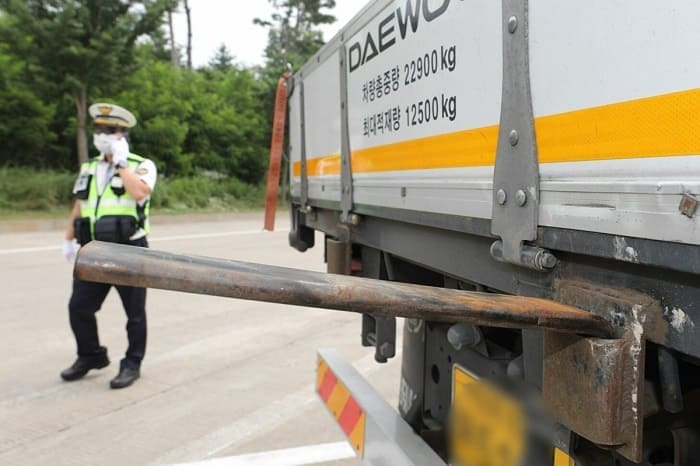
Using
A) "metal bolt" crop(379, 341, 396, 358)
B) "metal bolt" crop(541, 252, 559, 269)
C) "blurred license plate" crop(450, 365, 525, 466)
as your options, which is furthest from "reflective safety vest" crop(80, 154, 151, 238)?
"metal bolt" crop(541, 252, 559, 269)

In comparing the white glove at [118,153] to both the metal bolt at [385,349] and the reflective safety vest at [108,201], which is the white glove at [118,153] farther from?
the metal bolt at [385,349]

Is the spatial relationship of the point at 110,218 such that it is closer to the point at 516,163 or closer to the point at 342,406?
the point at 342,406

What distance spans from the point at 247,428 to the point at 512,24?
121 inches

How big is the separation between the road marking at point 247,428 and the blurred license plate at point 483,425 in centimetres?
174

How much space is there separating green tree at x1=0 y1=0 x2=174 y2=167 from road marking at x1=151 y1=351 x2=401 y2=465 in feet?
55.4

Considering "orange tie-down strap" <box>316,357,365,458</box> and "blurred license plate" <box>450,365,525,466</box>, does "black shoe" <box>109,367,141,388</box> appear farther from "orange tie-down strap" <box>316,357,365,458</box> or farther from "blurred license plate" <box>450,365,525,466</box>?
"blurred license plate" <box>450,365,525,466</box>

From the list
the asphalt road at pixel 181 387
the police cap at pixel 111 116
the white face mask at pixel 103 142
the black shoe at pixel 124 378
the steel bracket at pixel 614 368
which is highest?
the police cap at pixel 111 116

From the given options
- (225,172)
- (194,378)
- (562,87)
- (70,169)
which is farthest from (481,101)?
(225,172)

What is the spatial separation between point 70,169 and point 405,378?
2171cm

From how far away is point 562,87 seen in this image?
1.28 metres

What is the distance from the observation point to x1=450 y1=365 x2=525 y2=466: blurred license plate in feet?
6.11

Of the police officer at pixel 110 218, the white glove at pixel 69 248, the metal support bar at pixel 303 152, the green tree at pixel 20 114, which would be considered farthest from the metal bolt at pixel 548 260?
the green tree at pixel 20 114

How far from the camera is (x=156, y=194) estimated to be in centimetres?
2073

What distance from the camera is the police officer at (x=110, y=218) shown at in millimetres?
4363
